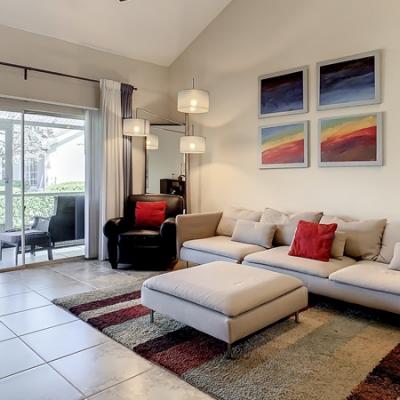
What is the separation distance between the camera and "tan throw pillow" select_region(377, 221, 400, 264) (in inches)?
139

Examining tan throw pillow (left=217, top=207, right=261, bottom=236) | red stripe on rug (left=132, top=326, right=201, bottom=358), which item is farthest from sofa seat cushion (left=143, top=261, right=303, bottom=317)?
tan throw pillow (left=217, top=207, right=261, bottom=236)

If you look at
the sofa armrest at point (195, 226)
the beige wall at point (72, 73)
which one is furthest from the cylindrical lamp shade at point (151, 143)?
the sofa armrest at point (195, 226)

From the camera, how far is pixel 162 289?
9.48ft

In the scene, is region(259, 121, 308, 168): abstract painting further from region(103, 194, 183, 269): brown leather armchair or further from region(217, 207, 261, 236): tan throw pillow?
region(103, 194, 183, 269): brown leather armchair

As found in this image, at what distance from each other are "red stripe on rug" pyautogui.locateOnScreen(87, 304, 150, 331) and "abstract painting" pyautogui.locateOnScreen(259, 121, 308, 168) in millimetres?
2499

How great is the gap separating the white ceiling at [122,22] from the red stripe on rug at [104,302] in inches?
133

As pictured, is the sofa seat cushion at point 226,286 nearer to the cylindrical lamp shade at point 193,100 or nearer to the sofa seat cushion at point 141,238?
the sofa seat cushion at point 141,238

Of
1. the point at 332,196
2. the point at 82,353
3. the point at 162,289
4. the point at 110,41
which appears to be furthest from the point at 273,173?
the point at 82,353

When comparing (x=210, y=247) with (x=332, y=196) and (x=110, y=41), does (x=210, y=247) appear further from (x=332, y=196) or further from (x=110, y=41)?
(x=110, y=41)

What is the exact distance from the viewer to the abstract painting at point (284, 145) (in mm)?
4547

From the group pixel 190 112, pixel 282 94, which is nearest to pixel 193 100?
pixel 190 112

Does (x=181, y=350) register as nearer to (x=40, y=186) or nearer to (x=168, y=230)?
(x=168, y=230)

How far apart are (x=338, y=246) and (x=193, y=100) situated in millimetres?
2418

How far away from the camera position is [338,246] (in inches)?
145
